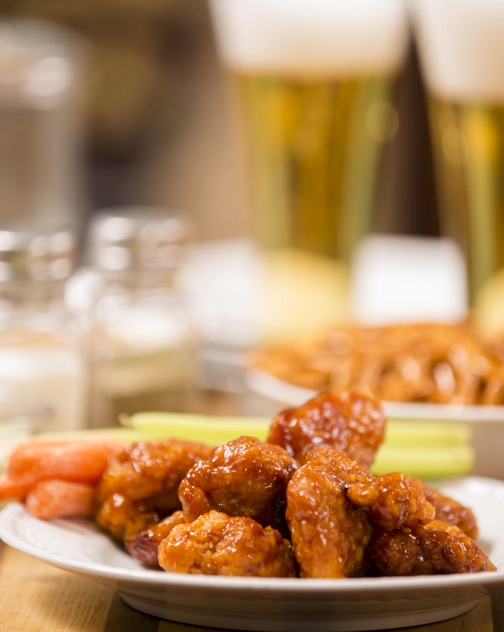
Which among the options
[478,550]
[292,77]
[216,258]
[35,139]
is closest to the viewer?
[478,550]

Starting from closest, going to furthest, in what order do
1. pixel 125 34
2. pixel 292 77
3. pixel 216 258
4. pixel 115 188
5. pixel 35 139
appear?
pixel 292 77, pixel 216 258, pixel 35 139, pixel 125 34, pixel 115 188

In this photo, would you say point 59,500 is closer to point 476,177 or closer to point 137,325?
point 137,325

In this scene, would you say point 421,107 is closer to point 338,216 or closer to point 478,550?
point 338,216

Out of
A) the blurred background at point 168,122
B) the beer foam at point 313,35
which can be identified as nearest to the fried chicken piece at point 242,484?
the beer foam at point 313,35

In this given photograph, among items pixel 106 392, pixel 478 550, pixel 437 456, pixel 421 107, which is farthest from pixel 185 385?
pixel 421 107

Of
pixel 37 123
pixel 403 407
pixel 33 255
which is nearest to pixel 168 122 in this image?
pixel 37 123
